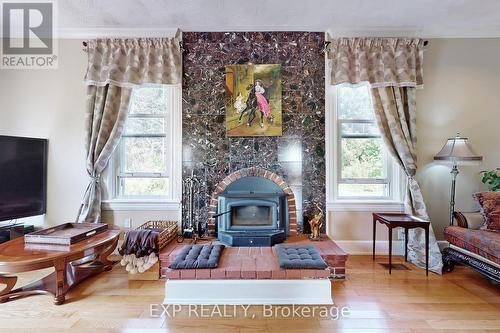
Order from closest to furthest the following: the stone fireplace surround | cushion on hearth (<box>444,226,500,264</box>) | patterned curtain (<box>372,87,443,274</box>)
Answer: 1. cushion on hearth (<box>444,226,500,264</box>)
2. patterned curtain (<box>372,87,443,274</box>)
3. the stone fireplace surround

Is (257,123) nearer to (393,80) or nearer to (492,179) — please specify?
(393,80)

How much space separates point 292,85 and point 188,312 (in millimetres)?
2771

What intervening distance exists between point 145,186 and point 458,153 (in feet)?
12.4

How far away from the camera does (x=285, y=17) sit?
129 inches

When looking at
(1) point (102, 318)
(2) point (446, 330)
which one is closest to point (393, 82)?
(2) point (446, 330)

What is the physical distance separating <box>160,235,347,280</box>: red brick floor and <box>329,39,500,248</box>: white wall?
75 cm

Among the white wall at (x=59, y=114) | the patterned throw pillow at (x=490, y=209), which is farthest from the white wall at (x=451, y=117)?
the white wall at (x=59, y=114)

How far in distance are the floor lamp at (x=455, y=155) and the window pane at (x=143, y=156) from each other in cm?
345

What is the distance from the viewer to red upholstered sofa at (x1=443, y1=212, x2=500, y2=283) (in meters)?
2.56

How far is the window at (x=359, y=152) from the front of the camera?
143 inches

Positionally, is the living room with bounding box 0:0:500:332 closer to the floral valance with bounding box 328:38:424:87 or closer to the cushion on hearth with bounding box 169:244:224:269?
the floral valance with bounding box 328:38:424:87

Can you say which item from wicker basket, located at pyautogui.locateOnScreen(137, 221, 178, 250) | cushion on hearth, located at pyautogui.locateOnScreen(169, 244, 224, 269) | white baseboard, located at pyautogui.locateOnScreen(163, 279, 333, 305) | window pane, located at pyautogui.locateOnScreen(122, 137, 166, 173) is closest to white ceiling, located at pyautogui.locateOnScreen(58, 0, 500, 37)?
window pane, located at pyautogui.locateOnScreen(122, 137, 166, 173)

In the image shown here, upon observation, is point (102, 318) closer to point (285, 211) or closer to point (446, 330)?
point (285, 211)

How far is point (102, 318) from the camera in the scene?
214 cm
